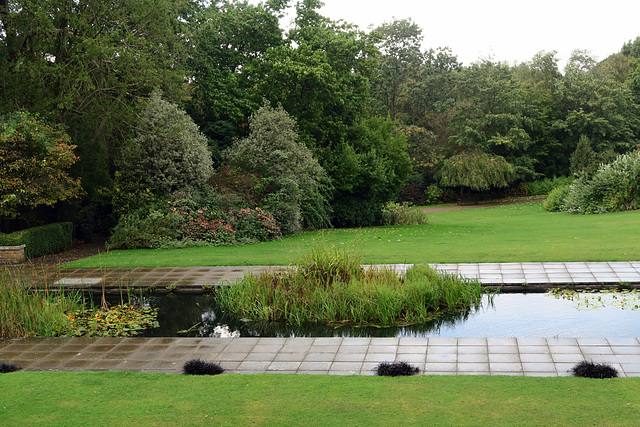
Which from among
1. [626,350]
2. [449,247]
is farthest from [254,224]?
[626,350]

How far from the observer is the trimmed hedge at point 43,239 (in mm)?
14938

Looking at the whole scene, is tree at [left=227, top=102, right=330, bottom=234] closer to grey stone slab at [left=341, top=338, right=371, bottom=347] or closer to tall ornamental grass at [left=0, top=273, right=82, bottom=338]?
tall ornamental grass at [left=0, top=273, right=82, bottom=338]

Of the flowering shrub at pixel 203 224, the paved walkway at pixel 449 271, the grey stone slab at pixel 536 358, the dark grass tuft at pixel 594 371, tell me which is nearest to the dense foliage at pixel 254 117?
the flowering shrub at pixel 203 224

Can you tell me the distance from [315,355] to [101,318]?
13.3 ft

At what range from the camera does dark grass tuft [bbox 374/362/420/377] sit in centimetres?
566

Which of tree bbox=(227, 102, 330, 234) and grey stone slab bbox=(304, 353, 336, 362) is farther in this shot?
tree bbox=(227, 102, 330, 234)

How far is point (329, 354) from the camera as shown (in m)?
6.57

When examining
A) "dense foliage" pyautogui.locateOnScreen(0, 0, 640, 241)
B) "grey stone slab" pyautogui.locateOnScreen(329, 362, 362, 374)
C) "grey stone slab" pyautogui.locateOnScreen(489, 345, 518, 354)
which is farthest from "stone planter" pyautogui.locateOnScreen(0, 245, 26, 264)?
"grey stone slab" pyautogui.locateOnScreen(489, 345, 518, 354)

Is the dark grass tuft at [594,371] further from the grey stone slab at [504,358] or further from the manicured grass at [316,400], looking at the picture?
the grey stone slab at [504,358]

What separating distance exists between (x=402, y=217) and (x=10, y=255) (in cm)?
1585

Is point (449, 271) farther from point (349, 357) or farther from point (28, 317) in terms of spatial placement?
point (28, 317)

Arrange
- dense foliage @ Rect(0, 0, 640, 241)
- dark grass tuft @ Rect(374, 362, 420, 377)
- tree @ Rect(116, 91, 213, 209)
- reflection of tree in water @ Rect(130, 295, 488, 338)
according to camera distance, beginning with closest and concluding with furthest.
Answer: dark grass tuft @ Rect(374, 362, 420, 377), reflection of tree in water @ Rect(130, 295, 488, 338), dense foliage @ Rect(0, 0, 640, 241), tree @ Rect(116, 91, 213, 209)

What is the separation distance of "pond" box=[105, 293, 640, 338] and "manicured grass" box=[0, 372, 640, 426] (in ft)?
8.26

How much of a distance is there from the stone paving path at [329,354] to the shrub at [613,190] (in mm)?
20131
